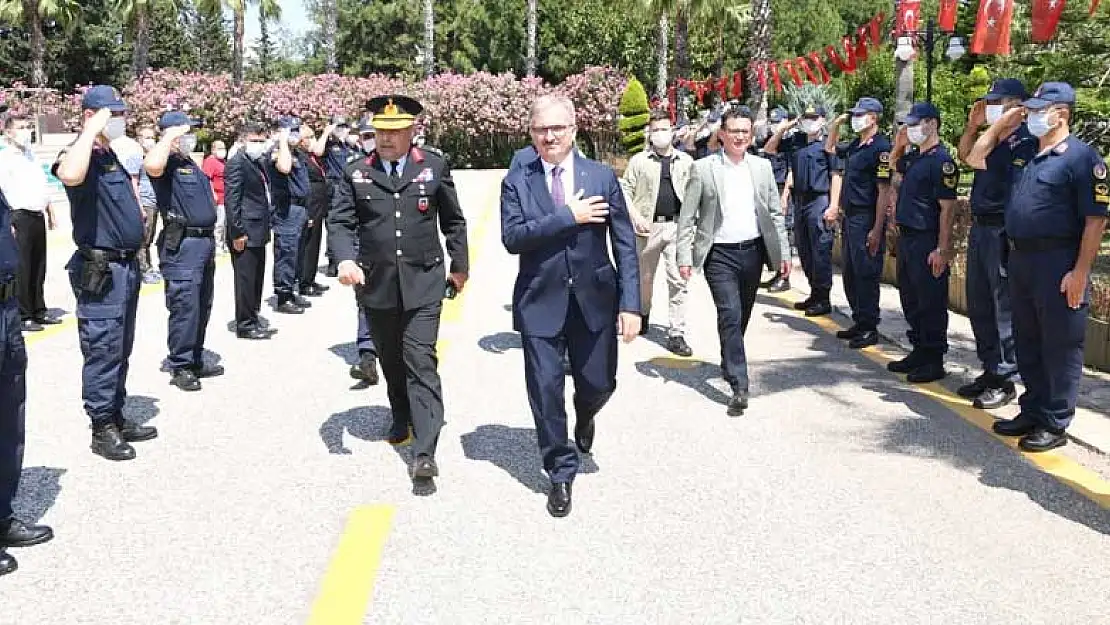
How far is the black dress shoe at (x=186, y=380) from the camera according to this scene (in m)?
7.42

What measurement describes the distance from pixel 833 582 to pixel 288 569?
2.13 m

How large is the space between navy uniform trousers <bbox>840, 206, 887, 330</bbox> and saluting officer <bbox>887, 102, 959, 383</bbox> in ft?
3.32

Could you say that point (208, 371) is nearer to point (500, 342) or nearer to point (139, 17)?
point (500, 342)

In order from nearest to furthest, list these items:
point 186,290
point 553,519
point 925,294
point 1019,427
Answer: point 553,519
point 1019,427
point 186,290
point 925,294

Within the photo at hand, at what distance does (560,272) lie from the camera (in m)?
4.98

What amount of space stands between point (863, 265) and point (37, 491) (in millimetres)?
6355

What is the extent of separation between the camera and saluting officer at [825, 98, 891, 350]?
28.6 feet

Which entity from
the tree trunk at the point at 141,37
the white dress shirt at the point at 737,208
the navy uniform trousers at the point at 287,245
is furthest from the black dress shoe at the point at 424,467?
the tree trunk at the point at 141,37

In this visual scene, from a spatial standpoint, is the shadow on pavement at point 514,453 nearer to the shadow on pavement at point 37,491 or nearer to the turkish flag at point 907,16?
the shadow on pavement at point 37,491

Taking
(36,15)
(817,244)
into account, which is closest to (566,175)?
(817,244)

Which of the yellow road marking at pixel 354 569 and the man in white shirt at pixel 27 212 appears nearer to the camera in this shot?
the yellow road marking at pixel 354 569

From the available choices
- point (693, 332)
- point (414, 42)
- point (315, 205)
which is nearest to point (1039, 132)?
A: point (693, 332)

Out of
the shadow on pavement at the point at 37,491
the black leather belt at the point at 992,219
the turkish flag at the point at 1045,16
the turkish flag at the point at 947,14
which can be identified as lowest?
the shadow on pavement at the point at 37,491

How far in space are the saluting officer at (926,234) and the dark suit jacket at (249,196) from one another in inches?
214
